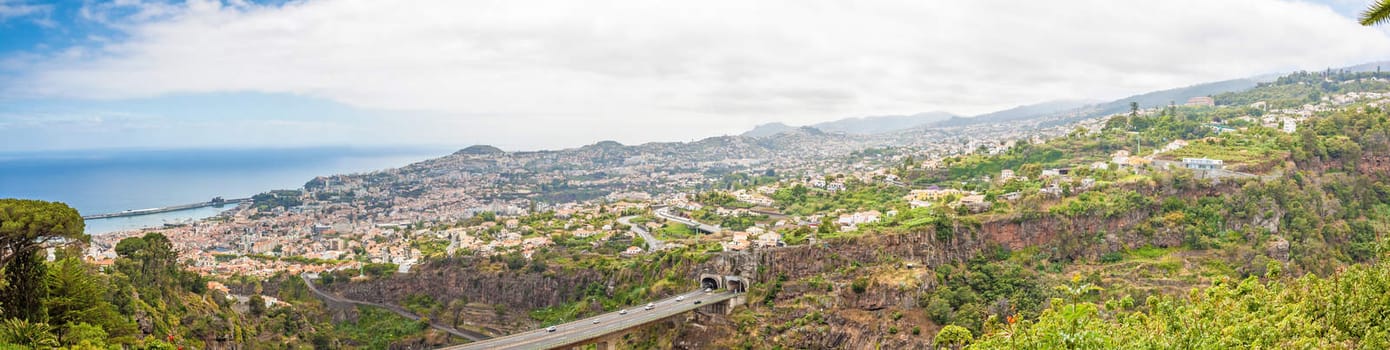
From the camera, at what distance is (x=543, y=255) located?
48.2 m

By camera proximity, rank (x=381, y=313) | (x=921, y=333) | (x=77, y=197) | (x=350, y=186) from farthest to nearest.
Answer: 1. (x=350, y=186)
2. (x=77, y=197)
3. (x=381, y=313)
4. (x=921, y=333)

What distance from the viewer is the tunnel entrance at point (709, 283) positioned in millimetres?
38156

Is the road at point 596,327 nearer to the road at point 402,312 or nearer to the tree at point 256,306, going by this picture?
the road at point 402,312

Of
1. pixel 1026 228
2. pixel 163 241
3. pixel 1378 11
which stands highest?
pixel 1378 11

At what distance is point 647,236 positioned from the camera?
5403cm

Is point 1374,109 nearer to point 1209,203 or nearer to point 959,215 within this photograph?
point 1209,203

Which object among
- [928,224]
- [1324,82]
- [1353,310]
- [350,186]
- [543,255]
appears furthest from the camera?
[350,186]

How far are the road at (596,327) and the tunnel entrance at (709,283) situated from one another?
1.15m

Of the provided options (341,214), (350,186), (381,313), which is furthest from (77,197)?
(381,313)

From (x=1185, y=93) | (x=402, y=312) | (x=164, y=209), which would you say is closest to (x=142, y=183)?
(x=164, y=209)

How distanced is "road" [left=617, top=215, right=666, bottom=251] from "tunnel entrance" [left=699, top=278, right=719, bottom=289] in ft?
32.8

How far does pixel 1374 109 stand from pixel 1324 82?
5052cm

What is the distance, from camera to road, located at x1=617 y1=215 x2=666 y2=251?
49556 millimetres

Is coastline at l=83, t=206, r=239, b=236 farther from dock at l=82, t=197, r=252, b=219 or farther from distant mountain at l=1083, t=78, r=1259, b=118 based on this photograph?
distant mountain at l=1083, t=78, r=1259, b=118
